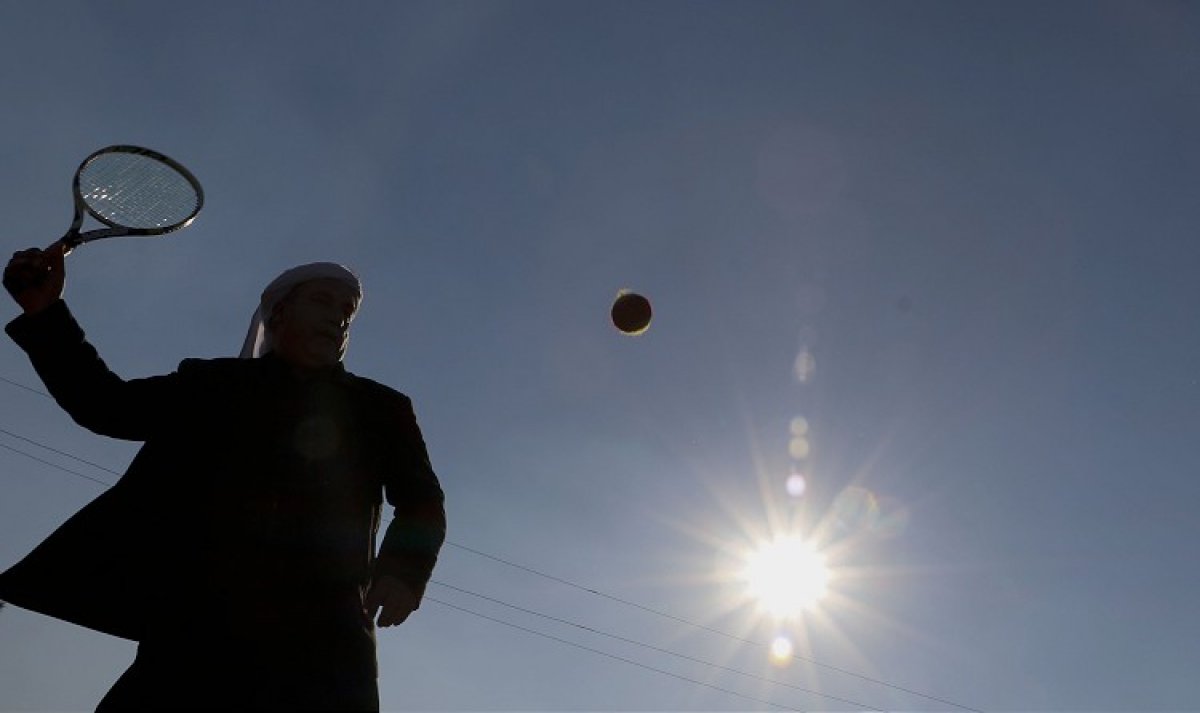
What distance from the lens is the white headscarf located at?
4055 mm

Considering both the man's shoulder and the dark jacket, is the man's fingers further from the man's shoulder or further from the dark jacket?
the man's shoulder

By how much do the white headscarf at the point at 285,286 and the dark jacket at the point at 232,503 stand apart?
0.32 meters

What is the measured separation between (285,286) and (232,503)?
103 cm

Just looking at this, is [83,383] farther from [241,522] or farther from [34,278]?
[241,522]

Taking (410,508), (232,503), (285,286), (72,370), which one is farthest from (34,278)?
(410,508)

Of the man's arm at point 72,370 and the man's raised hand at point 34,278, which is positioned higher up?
the man's raised hand at point 34,278

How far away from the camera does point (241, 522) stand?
3.27 m

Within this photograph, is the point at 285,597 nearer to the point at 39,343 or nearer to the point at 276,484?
the point at 276,484

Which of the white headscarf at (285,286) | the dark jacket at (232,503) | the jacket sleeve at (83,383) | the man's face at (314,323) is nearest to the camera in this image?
the dark jacket at (232,503)

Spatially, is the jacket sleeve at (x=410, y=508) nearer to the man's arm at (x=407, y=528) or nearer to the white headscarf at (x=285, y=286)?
the man's arm at (x=407, y=528)

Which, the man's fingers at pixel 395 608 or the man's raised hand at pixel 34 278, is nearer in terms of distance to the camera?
the man's fingers at pixel 395 608

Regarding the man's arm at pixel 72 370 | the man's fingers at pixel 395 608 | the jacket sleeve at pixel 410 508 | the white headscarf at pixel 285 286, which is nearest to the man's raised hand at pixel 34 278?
the man's arm at pixel 72 370

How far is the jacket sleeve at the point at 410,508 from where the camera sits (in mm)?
3455

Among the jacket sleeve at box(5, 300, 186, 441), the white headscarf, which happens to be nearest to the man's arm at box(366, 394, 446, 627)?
the white headscarf
